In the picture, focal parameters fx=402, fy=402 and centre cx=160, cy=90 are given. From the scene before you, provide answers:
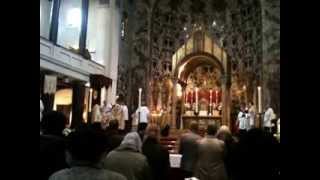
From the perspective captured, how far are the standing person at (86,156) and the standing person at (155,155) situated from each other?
2.66 metres

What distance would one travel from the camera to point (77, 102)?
16.6 metres

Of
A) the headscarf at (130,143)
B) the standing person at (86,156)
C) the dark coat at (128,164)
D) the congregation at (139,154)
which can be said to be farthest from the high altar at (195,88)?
the standing person at (86,156)

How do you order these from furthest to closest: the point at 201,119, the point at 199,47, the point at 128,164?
1. the point at 199,47
2. the point at 201,119
3. the point at 128,164

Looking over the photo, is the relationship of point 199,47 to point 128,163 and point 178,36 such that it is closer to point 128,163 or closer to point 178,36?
point 178,36

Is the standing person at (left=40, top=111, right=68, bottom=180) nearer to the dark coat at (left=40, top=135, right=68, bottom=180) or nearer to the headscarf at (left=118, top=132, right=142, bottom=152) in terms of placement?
the dark coat at (left=40, top=135, right=68, bottom=180)

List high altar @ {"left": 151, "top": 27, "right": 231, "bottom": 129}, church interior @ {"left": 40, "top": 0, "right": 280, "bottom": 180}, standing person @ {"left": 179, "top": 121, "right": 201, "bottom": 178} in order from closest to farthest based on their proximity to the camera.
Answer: standing person @ {"left": 179, "top": 121, "right": 201, "bottom": 178} < church interior @ {"left": 40, "top": 0, "right": 280, "bottom": 180} < high altar @ {"left": 151, "top": 27, "right": 231, "bottom": 129}

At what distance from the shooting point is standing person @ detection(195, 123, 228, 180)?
5.73 meters

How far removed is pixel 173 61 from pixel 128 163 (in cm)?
1864

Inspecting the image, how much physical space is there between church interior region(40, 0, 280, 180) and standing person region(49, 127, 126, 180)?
14.6 metres

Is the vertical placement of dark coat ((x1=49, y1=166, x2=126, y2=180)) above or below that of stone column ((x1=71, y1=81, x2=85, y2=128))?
below

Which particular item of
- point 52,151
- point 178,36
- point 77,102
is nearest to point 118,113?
point 77,102

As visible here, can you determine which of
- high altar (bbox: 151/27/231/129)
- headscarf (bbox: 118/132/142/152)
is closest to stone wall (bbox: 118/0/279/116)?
high altar (bbox: 151/27/231/129)
